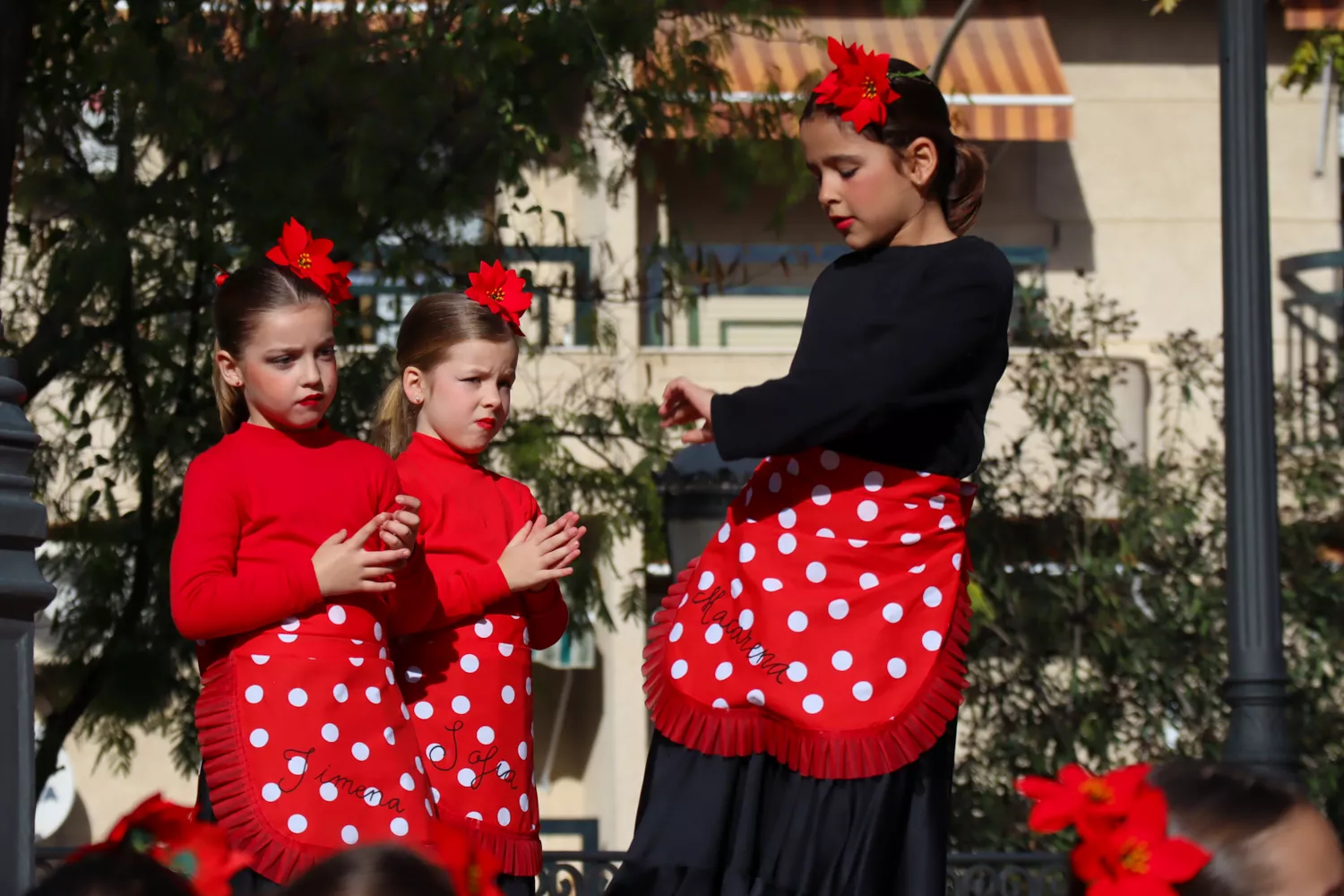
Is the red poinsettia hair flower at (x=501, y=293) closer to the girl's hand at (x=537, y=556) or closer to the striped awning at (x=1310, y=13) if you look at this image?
the girl's hand at (x=537, y=556)

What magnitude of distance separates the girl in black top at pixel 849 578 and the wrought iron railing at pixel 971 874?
3891mm

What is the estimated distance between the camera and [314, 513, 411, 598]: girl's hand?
10.8ft

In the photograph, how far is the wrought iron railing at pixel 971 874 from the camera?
23.2 ft

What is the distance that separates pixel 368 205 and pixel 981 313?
464 cm

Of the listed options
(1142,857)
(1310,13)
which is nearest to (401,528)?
(1142,857)

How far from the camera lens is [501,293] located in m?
3.96

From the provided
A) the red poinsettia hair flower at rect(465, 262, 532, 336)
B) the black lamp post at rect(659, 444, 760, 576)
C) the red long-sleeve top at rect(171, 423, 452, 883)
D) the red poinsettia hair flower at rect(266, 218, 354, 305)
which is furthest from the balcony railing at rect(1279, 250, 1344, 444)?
the red long-sleeve top at rect(171, 423, 452, 883)

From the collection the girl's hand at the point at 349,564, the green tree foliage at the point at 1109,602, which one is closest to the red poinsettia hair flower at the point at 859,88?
the girl's hand at the point at 349,564

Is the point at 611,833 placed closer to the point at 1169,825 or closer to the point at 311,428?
Result: the point at 311,428

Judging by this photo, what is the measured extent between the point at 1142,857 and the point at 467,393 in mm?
1974

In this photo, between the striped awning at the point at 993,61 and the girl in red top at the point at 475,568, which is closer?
the girl in red top at the point at 475,568

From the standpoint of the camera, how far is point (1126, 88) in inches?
601

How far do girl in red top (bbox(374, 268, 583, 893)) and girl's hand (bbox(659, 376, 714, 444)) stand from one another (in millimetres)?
343

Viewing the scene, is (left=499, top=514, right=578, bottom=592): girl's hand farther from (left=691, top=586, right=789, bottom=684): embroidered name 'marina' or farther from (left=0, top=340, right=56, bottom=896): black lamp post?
(left=0, top=340, right=56, bottom=896): black lamp post
